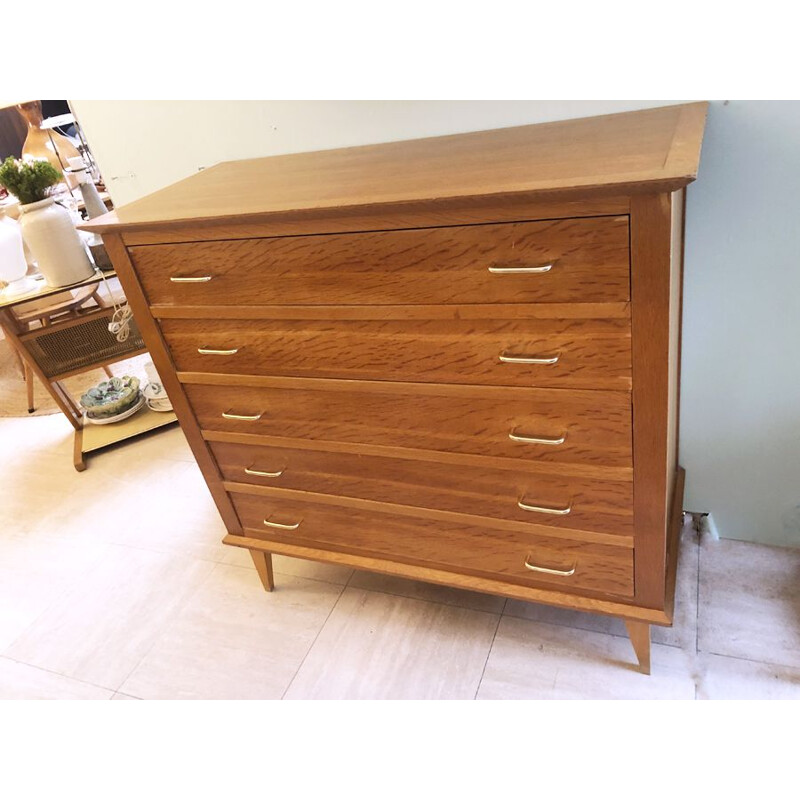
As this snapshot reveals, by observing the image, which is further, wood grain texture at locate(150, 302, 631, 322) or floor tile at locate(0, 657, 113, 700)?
floor tile at locate(0, 657, 113, 700)

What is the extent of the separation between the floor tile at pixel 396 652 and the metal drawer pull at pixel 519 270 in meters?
0.83

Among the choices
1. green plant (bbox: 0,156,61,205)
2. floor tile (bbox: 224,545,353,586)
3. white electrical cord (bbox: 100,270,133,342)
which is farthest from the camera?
white electrical cord (bbox: 100,270,133,342)

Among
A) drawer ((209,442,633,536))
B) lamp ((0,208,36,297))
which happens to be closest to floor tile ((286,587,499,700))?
drawer ((209,442,633,536))

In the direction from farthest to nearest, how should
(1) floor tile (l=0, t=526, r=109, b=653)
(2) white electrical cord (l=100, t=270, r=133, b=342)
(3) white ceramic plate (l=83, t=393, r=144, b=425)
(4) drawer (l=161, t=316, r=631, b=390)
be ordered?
(3) white ceramic plate (l=83, t=393, r=144, b=425) → (2) white electrical cord (l=100, t=270, r=133, b=342) → (1) floor tile (l=0, t=526, r=109, b=653) → (4) drawer (l=161, t=316, r=631, b=390)

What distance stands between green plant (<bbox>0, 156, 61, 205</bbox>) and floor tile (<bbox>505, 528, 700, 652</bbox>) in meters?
1.85

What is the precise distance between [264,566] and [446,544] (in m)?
0.54

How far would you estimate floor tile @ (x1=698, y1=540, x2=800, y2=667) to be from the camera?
1200mm

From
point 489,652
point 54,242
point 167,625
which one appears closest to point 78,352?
Result: point 54,242

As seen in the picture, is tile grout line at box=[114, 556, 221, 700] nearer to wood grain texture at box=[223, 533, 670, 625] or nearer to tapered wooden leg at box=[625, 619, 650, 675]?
wood grain texture at box=[223, 533, 670, 625]

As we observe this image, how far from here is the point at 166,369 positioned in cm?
124

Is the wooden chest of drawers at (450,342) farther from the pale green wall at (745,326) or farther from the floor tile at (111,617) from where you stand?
the floor tile at (111,617)

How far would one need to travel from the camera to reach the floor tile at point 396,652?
1.28 metres

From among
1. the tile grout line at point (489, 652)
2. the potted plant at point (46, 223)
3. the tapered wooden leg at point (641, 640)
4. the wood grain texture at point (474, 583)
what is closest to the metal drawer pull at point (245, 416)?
the wood grain texture at point (474, 583)

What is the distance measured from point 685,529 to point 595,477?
610 mm
